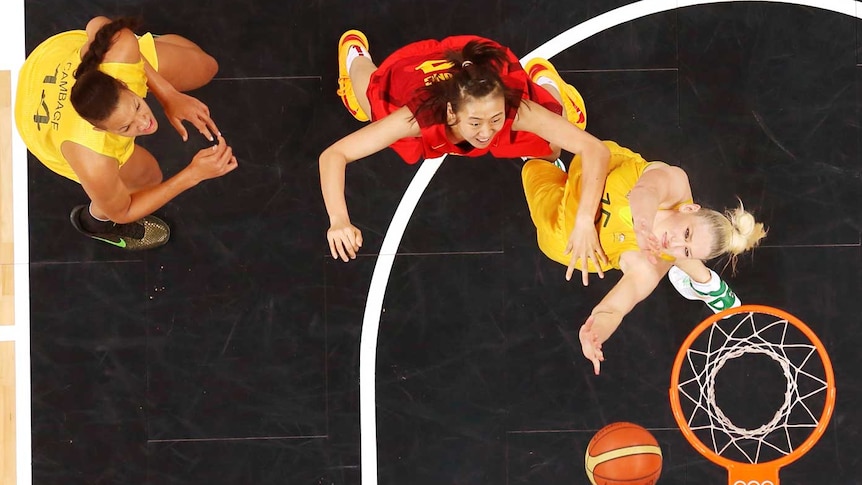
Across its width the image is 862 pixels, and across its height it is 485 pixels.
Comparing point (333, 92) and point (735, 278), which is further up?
point (333, 92)

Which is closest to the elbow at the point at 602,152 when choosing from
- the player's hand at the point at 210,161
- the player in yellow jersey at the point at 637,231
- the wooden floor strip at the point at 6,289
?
the player in yellow jersey at the point at 637,231

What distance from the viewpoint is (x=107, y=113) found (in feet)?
9.33

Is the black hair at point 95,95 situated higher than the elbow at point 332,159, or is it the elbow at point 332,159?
the black hair at point 95,95

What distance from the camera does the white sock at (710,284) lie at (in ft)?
11.9

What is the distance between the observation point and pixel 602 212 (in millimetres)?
3271

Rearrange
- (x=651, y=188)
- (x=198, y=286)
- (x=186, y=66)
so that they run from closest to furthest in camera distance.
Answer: (x=651, y=188), (x=186, y=66), (x=198, y=286)

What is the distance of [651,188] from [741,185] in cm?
115

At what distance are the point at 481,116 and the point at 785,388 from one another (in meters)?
2.41

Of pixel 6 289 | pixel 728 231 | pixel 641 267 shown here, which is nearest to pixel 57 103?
pixel 6 289

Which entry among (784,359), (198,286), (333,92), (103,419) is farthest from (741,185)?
(103,419)

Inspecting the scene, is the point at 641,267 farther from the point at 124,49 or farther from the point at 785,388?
the point at 124,49

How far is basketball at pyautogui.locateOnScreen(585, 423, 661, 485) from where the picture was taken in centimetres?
333

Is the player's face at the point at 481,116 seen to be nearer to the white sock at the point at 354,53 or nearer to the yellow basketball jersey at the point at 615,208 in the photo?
the yellow basketball jersey at the point at 615,208

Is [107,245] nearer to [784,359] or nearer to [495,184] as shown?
[495,184]
